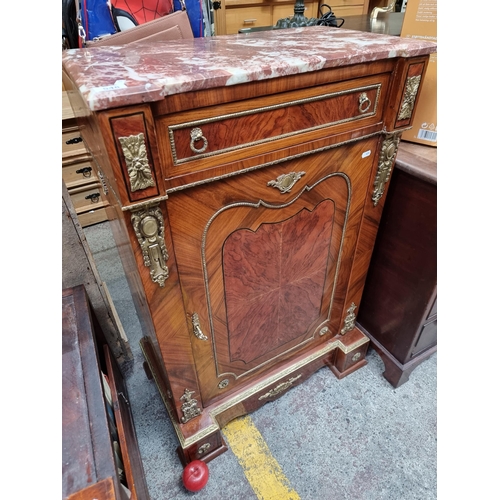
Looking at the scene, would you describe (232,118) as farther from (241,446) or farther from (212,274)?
(241,446)

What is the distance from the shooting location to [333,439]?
1.14m

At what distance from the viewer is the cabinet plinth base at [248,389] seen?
100cm

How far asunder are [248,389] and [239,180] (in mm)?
688

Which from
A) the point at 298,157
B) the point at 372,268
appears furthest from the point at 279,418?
the point at 298,157

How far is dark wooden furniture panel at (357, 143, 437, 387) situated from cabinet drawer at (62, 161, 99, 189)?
1497mm

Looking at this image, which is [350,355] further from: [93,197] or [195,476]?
[93,197]

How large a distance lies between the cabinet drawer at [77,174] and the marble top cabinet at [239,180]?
1173 millimetres

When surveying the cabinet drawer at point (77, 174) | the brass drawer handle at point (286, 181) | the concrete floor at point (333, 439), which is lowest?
the concrete floor at point (333, 439)

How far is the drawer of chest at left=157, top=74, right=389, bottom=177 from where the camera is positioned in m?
0.58

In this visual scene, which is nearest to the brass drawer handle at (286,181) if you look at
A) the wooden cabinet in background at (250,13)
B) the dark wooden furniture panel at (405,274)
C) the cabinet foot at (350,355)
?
the dark wooden furniture panel at (405,274)


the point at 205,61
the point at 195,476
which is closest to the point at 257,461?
Result: the point at 195,476

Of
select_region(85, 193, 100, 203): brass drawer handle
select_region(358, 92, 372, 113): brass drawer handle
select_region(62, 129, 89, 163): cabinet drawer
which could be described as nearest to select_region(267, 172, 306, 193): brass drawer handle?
select_region(358, 92, 372, 113): brass drawer handle

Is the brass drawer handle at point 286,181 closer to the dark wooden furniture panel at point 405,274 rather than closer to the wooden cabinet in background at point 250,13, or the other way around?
the dark wooden furniture panel at point 405,274

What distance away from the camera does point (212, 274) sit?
31.0 inches
